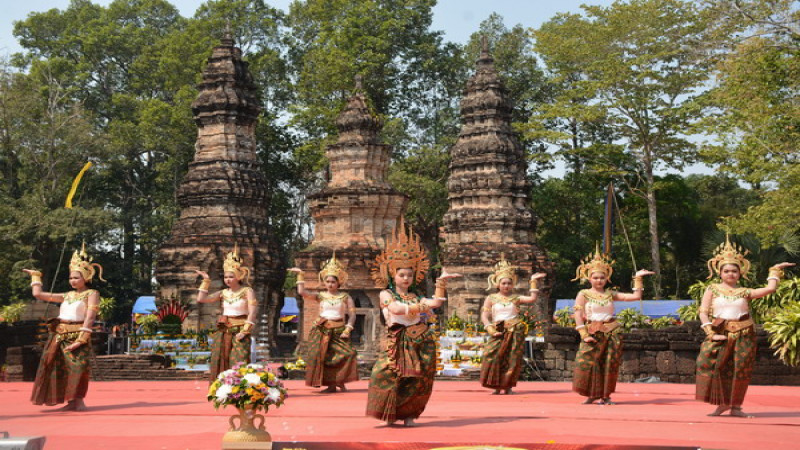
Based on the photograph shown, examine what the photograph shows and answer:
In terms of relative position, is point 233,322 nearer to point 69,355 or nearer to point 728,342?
point 69,355

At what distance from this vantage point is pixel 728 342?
10734mm

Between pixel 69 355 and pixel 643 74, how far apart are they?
95.2 ft

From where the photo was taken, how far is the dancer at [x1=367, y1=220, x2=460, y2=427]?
9.51 meters

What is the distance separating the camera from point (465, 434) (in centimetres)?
891

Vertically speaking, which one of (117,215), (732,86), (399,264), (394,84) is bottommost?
(399,264)

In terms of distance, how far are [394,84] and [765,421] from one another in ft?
115

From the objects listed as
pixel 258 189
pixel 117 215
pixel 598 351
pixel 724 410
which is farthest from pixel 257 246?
pixel 724 410

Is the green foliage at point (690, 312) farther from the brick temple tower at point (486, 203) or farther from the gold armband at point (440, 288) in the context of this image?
the gold armband at point (440, 288)

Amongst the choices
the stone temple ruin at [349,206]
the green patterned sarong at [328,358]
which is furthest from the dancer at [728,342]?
the stone temple ruin at [349,206]

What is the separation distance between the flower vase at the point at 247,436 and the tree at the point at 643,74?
29.2 m

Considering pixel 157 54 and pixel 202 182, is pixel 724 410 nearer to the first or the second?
pixel 202 182

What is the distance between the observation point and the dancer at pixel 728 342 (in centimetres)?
1064

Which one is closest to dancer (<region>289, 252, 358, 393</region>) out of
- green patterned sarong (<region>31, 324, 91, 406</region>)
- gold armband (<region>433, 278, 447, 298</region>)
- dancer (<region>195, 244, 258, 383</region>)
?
dancer (<region>195, 244, 258, 383</region>)

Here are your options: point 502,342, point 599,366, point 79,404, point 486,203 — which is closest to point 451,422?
point 599,366
